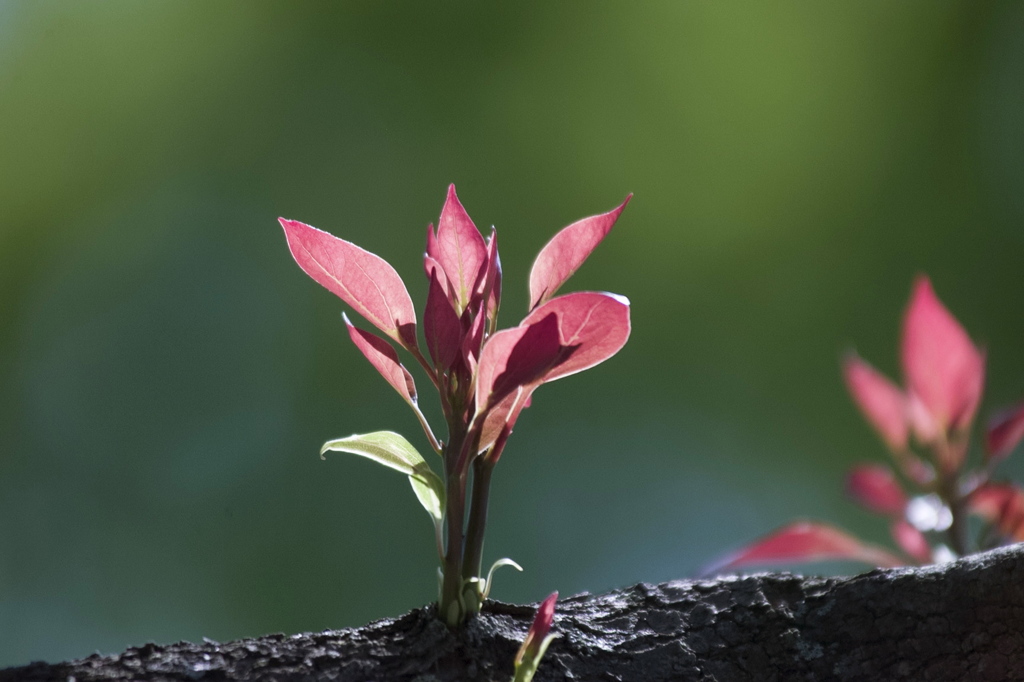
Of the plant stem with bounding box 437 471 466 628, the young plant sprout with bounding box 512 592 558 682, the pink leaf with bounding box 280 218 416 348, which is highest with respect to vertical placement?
the pink leaf with bounding box 280 218 416 348

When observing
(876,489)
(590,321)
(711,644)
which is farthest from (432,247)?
(876,489)

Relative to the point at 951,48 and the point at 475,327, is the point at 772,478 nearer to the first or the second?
the point at 951,48

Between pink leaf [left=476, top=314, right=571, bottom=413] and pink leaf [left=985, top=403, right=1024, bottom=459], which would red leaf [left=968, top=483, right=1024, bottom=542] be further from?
pink leaf [left=476, top=314, right=571, bottom=413]

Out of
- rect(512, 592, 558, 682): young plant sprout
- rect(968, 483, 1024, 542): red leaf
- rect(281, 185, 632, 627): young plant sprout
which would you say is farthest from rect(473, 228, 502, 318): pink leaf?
rect(968, 483, 1024, 542): red leaf

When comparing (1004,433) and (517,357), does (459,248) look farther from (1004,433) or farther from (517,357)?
(1004,433)

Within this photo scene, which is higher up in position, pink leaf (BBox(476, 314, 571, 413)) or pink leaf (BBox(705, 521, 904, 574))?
pink leaf (BBox(705, 521, 904, 574))

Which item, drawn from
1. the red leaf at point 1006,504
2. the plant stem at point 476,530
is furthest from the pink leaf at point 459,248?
the red leaf at point 1006,504
